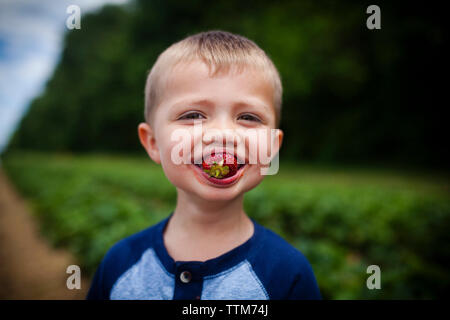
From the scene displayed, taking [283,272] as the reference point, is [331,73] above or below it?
above

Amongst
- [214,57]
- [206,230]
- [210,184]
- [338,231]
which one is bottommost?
[338,231]

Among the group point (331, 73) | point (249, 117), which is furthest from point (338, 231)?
point (331, 73)

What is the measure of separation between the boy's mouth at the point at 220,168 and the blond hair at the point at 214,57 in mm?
338

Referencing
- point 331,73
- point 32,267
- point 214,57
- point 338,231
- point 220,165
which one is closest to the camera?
point 220,165

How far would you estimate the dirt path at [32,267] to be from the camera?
12.6 feet

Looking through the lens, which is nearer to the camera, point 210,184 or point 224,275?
point 210,184

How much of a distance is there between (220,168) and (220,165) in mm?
13

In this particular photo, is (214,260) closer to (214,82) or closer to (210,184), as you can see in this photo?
(210,184)

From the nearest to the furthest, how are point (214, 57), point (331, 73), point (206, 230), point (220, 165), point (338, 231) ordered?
point (220, 165), point (214, 57), point (206, 230), point (338, 231), point (331, 73)

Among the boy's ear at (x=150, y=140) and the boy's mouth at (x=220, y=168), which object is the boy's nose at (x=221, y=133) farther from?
the boy's ear at (x=150, y=140)

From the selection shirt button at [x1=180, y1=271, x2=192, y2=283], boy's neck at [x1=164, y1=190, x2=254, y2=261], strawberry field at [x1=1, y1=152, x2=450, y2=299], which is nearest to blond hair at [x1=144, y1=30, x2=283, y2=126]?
boy's neck at [x1=164, y1=190, x2=254, y2=261]

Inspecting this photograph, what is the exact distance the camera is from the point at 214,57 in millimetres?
1232

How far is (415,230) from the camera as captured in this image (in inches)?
167

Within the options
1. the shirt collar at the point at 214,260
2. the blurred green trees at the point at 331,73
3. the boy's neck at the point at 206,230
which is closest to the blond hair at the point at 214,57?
the boy's neck at the point at 206,230
